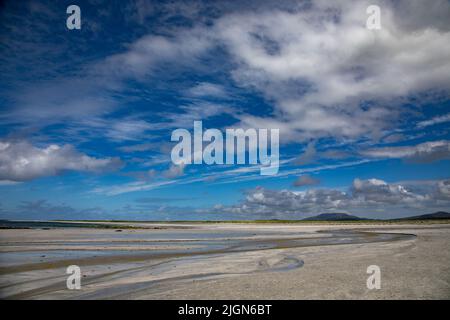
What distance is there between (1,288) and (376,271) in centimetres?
1635

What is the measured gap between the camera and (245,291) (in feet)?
39.1
